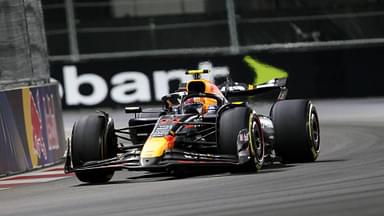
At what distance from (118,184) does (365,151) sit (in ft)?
11.8

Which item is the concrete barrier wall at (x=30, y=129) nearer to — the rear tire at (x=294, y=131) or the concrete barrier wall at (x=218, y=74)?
the rear tire at (x=294, y=131)

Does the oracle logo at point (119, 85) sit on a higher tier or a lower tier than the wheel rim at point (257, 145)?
lower

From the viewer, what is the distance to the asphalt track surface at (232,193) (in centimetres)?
869

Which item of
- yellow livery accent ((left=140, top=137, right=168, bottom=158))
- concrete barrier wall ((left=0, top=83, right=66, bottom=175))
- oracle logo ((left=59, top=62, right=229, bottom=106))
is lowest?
oracle logo ((left=59, top=62, right=229, bottom=106))

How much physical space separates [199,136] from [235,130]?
0.79 m

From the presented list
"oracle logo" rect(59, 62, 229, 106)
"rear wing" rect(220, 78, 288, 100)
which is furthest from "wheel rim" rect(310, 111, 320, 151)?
"oracle logo" rect(59, 62, 229, 106)

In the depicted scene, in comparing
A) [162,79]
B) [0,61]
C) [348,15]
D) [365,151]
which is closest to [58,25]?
[162,79]

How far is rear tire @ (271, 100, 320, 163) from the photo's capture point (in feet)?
41.5

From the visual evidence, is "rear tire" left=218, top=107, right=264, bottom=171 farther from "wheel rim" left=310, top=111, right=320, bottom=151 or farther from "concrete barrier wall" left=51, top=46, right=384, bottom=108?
"concrete barrier wall" left=51, top=46, right=384, bottom=108

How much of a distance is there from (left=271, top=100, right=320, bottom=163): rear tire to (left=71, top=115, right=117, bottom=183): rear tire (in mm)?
1955

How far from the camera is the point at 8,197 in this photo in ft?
37.8

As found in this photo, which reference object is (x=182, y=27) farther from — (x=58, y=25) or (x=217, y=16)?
(x=58, y=25)

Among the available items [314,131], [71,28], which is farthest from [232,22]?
[314,131]

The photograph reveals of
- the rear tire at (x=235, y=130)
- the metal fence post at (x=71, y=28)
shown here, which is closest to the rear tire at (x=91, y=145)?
the rear tire at (x=235, y=130)
